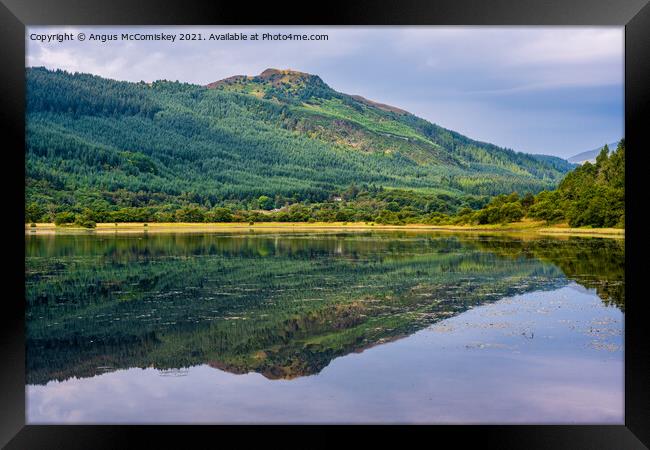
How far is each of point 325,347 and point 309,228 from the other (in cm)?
4912

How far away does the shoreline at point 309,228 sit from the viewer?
4036cm

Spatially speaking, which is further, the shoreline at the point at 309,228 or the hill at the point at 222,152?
the hill at the point at 222,152

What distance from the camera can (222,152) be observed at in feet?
352

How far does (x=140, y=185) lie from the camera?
272 ft

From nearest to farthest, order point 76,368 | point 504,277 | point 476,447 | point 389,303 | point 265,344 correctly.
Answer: point 476,447 < point 76,368 < point 265,344 < point 389,303 < point 504,277

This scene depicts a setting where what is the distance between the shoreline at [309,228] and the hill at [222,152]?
4.44m

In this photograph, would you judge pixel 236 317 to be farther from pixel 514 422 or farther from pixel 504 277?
pixel 504 277

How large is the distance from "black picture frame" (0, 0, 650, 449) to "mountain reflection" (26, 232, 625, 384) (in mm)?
1998

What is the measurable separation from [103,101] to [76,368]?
107m

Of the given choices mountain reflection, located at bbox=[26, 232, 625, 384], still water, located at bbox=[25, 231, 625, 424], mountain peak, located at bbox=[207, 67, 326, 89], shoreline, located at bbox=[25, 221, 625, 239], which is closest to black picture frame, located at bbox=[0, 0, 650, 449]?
still water, located at bbox=[25, 231, 625, 424]

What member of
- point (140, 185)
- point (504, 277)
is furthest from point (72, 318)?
point (140, 185)
